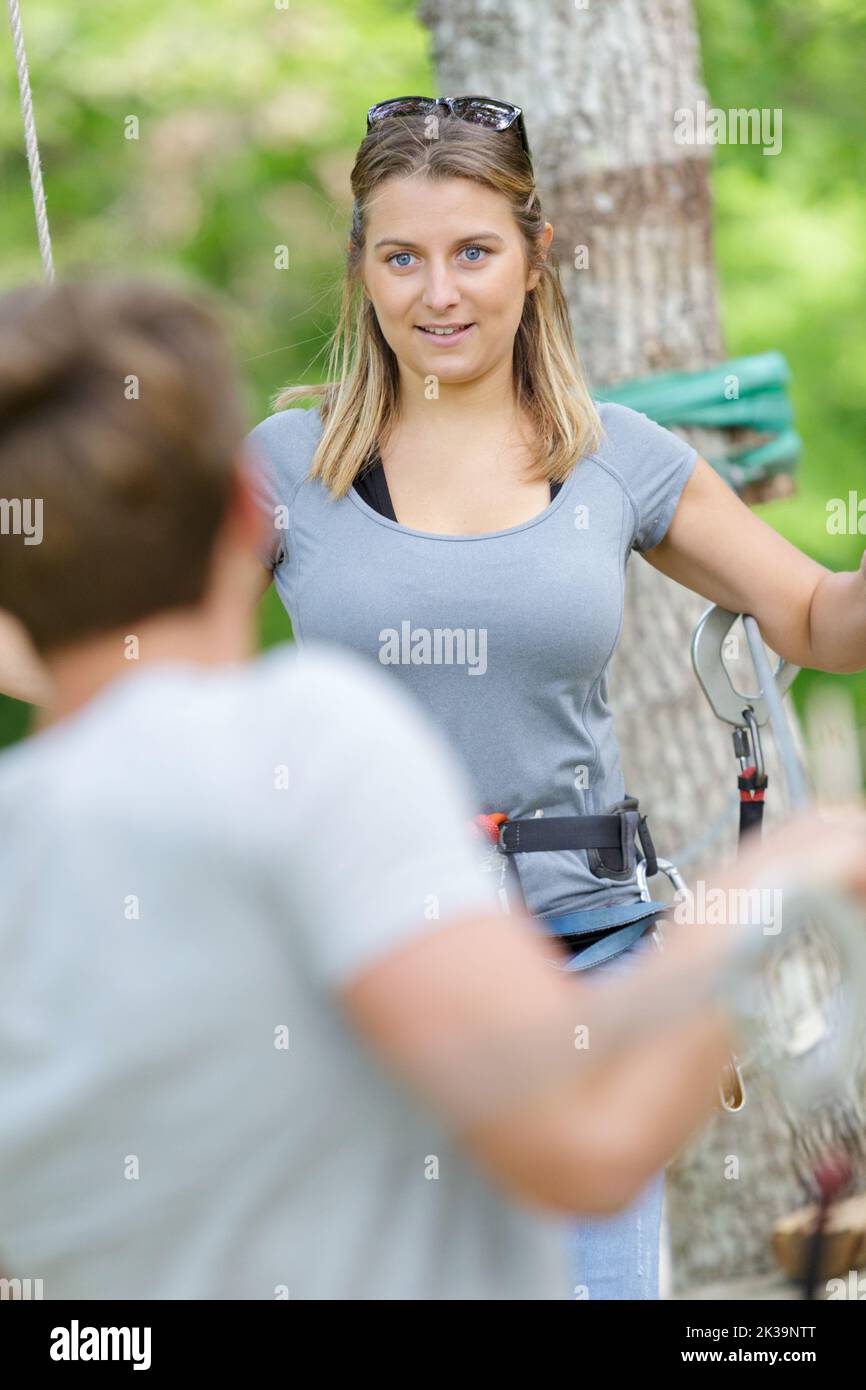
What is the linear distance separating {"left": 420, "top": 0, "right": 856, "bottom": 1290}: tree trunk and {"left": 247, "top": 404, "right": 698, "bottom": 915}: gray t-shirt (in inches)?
67.1

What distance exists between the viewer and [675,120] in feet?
12.9

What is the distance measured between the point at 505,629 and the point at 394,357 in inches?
20.7

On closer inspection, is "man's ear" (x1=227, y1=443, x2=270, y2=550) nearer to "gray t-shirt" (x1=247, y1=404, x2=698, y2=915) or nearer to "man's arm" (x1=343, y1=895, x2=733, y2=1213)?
"man's arm" (x1=343, y1=895, x2=733, y2=1213)

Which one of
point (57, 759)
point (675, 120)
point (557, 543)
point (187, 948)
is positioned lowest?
point (187, 948)

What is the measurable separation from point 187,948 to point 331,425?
1.51m

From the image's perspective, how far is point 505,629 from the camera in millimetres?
2148

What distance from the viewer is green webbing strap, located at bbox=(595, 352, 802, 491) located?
3.33 metres

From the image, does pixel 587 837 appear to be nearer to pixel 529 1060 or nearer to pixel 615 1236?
pixel 615 1236

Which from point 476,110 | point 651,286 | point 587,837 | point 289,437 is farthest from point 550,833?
point 651,286

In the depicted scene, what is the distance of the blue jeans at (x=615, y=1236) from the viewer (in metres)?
2.11

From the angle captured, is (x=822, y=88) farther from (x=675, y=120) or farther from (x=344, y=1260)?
(x=344, y=1260)

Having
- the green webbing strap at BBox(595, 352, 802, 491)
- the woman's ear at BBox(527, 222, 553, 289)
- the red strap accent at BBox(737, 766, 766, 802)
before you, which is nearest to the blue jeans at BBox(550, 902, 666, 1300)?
the red strap accent at BBox(737, 766, 766, 802)

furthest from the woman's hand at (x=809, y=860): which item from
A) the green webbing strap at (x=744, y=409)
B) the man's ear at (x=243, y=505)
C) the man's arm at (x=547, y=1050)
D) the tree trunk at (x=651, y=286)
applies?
the tree trunk at (x=651, y=286)
